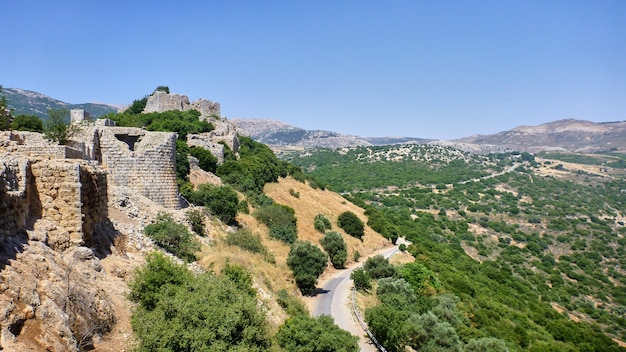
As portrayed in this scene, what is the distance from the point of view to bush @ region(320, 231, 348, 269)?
29.4 meters

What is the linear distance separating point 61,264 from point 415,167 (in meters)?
94.5

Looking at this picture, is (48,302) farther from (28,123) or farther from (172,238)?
(28,123)

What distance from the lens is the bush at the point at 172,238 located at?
1244 centimetres

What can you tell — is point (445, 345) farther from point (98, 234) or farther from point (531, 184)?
point (531, 184)

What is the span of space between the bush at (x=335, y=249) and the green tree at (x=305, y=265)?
266 inches

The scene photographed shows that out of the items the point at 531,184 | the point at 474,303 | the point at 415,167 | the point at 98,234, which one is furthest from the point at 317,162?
the point at 98,234

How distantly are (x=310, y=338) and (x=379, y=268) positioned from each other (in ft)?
54.9

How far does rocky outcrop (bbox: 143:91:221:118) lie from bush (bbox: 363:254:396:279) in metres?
27.2

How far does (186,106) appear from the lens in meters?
46.2

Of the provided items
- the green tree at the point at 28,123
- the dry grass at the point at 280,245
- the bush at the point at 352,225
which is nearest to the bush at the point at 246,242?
the dry grass at the point at 280,245

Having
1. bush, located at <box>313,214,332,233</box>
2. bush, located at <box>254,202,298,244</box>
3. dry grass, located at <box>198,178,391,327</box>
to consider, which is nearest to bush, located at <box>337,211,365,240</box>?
dry grass, located at <box>198,178,391,327</box>

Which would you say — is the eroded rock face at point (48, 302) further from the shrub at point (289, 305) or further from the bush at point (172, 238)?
the shrub at point (289, 305)

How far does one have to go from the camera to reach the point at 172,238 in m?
12.7

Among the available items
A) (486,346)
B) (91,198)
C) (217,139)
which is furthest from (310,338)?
(217,139)
